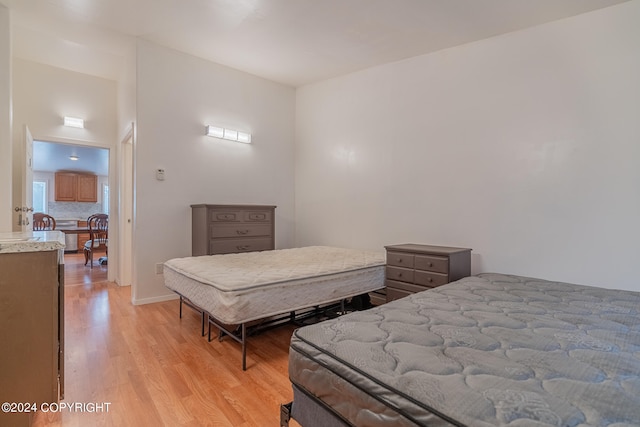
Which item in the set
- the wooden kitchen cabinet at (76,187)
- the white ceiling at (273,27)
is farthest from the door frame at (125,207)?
the wooden kitchen cabinet at (76,187)

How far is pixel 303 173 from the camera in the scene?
475 cm

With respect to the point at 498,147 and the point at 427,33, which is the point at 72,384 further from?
the point at 427,33

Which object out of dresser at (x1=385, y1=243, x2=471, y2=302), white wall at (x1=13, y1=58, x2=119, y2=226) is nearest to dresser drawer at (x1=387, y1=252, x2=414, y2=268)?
dresser at (x1=385, y1=243, x2=471, y2=302)

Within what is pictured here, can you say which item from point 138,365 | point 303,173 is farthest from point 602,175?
point 138,365

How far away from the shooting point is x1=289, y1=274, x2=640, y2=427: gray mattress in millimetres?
763

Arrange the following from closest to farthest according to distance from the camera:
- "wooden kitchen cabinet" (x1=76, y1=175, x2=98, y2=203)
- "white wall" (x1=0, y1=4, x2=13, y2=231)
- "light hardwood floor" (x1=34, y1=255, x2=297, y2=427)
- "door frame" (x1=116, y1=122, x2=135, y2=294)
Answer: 1. "light hardwood floor" (x1=34, y1=255, x2=297, y2=427)
2. "white wall" (x1=0, y1=4, x2=13, y2=231)
3. "door frame" (x1=116, y1=122, x2=135, y2=294)
4. "wooden kitchen cabinet" (x1=76, y1=175, x2=98, y2=203)

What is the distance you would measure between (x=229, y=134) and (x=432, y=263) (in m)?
2.97

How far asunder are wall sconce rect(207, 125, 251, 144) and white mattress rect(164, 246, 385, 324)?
1748mm

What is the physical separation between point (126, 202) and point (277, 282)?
3.30 meters

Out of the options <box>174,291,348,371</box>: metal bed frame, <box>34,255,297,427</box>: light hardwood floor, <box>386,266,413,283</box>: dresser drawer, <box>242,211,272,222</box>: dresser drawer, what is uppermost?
<box>242,211,272,222</box>: dresser drawer

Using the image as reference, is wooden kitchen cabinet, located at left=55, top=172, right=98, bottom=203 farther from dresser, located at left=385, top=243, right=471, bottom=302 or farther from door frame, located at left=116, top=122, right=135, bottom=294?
dresser, located at left=385, top=243, right=471, bottom=302

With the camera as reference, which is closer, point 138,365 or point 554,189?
point 138,365

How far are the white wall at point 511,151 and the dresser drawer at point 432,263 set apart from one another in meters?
0.61

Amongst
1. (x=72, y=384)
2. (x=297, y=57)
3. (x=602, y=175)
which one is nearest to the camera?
(x=72, y=384)
